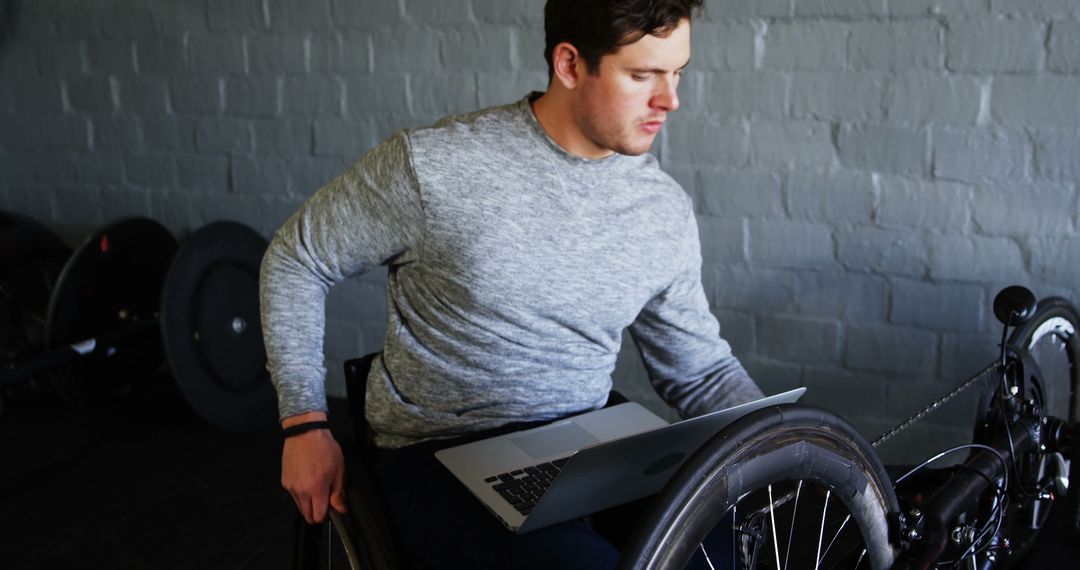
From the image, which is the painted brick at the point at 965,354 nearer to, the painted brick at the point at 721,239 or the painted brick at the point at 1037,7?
the painted brick at the point at 721,239

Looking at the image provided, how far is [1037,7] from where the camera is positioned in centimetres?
189

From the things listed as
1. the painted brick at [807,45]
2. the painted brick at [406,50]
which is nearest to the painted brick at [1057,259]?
the painted brick at [807,45]

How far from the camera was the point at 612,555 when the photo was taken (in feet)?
3.73

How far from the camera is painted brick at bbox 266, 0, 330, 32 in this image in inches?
103

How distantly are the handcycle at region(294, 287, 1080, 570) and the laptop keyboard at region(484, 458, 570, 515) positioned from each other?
0.50 feet

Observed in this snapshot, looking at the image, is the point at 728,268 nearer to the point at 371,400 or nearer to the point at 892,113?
the point at 892,113

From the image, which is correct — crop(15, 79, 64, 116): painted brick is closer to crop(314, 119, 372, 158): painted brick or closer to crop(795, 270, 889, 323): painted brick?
crop(314, 119, 372, 158): painted brick

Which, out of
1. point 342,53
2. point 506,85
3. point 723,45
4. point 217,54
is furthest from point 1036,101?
point 217,54

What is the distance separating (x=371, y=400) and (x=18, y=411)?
2.01 metres

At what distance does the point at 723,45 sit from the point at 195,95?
1.59m

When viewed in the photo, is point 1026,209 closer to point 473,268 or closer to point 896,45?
point 896,45

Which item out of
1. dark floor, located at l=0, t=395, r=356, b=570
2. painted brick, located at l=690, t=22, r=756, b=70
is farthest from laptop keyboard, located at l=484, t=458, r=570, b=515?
painted brick, located at l=690, t=22, r=756, b=70

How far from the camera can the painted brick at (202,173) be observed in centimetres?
289

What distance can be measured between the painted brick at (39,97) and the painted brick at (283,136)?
0.75 metres
